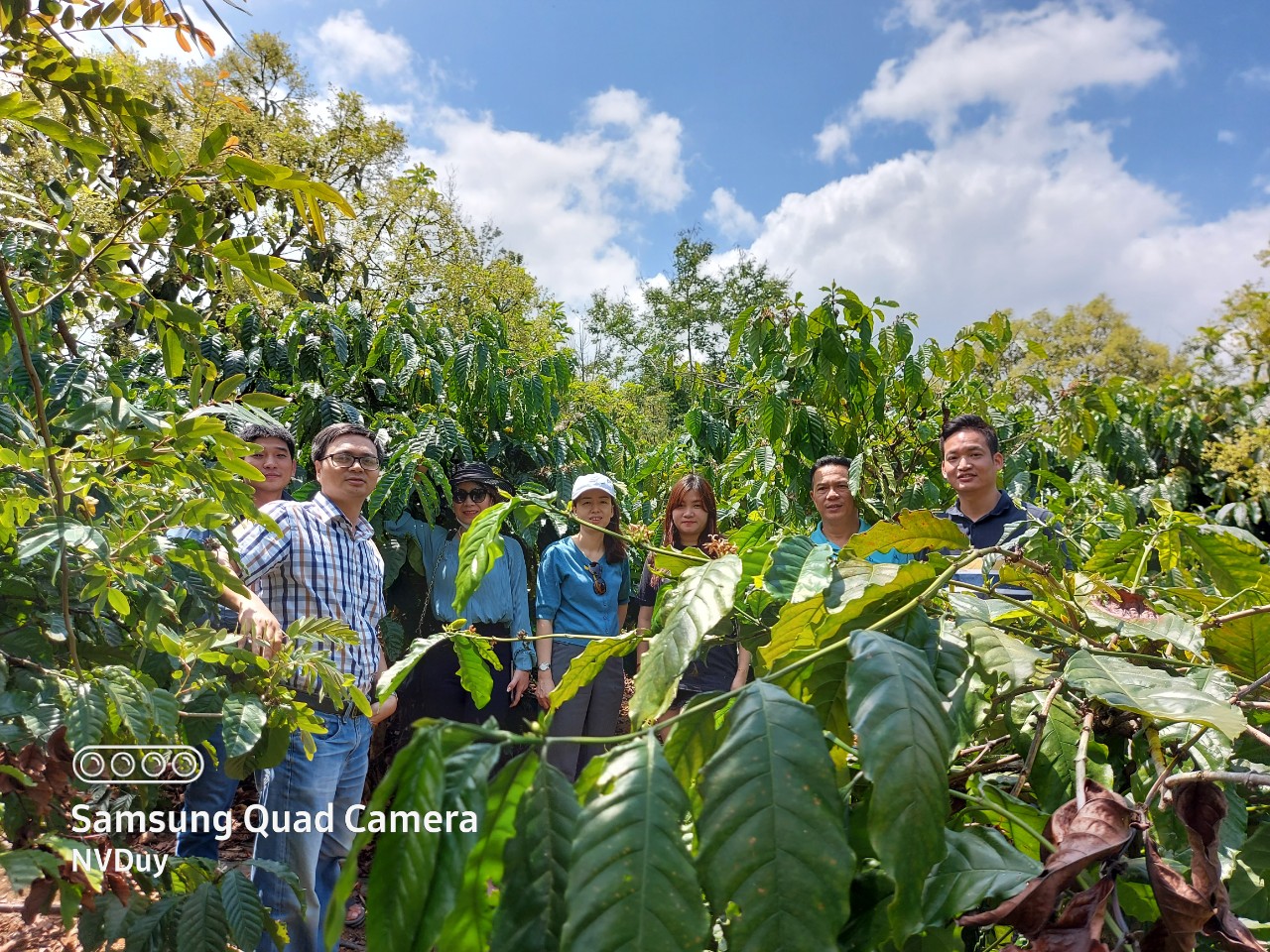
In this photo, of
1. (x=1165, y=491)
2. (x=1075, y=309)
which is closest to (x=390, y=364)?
(x=1165, y=491)

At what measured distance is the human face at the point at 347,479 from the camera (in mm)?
2279

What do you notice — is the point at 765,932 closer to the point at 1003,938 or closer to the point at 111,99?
the point at 1003,938

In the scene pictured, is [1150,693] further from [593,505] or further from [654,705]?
[593,505]

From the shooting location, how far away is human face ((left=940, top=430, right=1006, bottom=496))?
2508mm

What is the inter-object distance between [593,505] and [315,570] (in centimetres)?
134

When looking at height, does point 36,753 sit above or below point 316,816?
above

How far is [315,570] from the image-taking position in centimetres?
212

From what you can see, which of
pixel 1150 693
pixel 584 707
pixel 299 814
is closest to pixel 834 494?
pixel 584 707

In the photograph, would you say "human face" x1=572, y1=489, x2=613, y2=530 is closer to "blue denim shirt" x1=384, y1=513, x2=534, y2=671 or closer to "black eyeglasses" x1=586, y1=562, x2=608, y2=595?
"black eyeglasses" x1=586, y1=562, x2=608, y2=595

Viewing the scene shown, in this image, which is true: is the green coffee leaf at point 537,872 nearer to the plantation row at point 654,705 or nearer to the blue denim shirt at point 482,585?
the plantation row at point 654,705

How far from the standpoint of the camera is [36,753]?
3.08ft

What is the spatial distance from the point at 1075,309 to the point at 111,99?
95.2 ft
